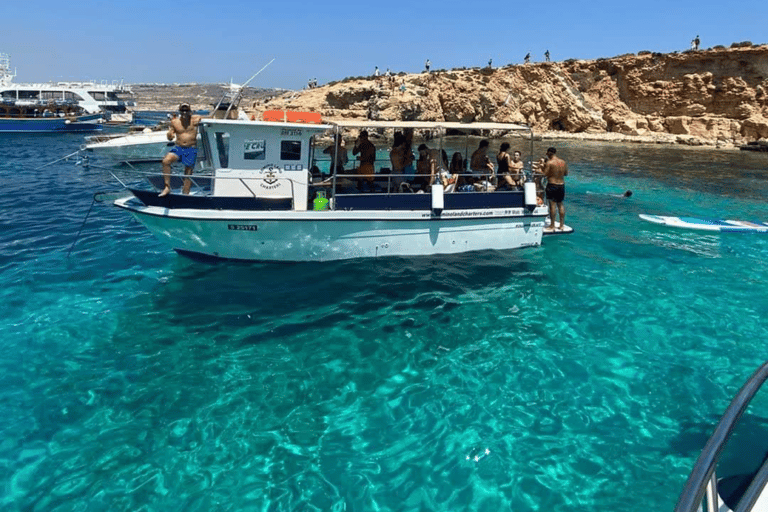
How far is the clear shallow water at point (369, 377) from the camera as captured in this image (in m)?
5.77

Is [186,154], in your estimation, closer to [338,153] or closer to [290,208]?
[290,208]

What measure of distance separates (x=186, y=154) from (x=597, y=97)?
59606mm

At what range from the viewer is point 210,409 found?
6.94m

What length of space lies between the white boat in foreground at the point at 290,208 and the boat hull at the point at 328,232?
2cm

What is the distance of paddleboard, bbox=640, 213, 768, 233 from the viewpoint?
55.0 feet

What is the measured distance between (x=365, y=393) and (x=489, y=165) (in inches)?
323

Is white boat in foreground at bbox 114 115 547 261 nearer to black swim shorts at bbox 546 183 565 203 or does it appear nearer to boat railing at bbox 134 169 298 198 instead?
boat railing at bbox 134 169 298 198

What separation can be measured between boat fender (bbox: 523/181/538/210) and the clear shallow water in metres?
1.46

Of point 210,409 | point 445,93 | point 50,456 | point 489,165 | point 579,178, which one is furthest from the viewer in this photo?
point 445,93

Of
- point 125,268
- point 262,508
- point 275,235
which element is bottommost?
point 262,508

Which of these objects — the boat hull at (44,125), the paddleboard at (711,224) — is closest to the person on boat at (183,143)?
the paddleboard at (711,224)

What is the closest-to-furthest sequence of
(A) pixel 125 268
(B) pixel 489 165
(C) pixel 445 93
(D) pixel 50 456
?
(D) pixel 50 456 < (A) pixel 125 268 < (B) pixel 489 165 < (C) pixel 445 93

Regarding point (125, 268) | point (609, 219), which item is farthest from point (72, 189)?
point (609, 219)

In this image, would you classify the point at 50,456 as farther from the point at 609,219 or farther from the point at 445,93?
the point at 445,93
